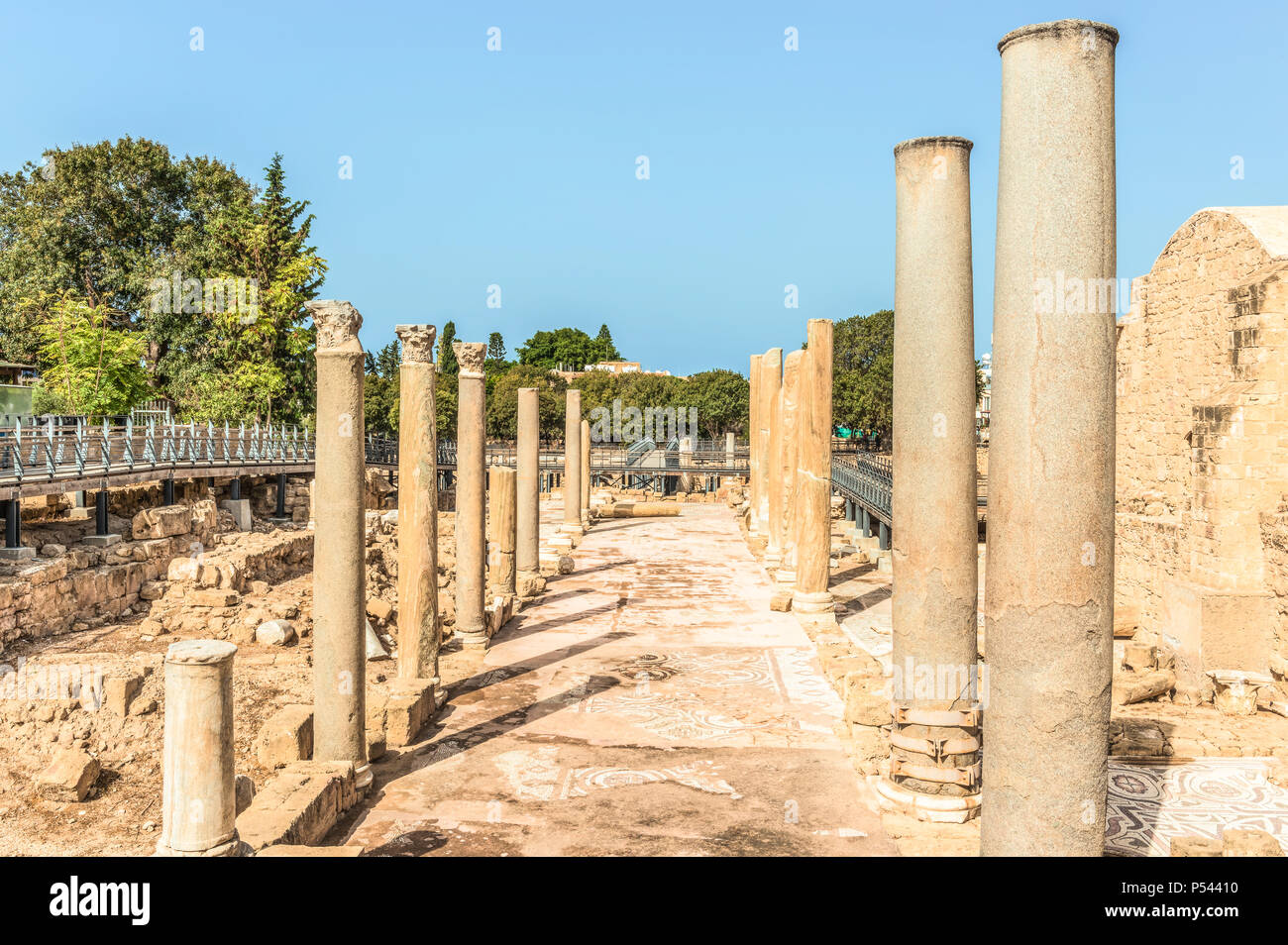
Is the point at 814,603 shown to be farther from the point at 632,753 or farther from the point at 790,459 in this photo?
the point at 632,753

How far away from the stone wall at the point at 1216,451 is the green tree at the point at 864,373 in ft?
122

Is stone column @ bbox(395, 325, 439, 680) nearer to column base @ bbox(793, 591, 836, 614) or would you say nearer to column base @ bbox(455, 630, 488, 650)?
column base @ bbox(455, 630, 488, 650)

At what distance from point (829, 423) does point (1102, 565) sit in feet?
32.7

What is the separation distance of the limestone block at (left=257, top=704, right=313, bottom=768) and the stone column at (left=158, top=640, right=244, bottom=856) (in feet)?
7.31

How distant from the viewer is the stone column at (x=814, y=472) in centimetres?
1373

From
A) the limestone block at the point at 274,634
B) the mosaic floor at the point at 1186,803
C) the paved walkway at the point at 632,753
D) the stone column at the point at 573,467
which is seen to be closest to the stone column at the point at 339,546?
the paved walkway at the point at 632,753

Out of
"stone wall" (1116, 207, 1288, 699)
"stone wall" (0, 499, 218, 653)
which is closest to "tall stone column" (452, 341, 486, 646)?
"stone wall" (0, 499, 218, 653)

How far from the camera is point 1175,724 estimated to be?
928 centimetres

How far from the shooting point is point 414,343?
1040 cm

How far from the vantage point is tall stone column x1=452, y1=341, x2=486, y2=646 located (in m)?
12.3

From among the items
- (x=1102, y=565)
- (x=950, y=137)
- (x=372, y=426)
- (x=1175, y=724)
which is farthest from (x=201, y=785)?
(x=372, y=426)

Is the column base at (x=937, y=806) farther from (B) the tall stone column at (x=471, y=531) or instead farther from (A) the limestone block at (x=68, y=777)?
(A) the limestone block at (x=68, y=777)
